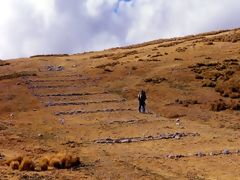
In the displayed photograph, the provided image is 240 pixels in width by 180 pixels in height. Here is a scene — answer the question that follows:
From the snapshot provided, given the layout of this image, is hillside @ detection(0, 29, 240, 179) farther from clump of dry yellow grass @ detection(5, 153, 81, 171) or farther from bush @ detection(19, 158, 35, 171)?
bush @ detection(19, 158, 35, 171)

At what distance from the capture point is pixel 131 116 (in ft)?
120

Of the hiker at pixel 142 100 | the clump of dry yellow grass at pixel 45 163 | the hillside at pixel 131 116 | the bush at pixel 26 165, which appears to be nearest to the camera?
the bush at pixel 26 165

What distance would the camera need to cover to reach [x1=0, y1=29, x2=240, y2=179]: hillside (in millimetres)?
22359

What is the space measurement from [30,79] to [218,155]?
34612 millimetres

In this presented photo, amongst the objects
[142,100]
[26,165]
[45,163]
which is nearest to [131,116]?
[142,100]

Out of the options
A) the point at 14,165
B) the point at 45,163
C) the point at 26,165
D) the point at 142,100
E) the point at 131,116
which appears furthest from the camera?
the point at 142,100

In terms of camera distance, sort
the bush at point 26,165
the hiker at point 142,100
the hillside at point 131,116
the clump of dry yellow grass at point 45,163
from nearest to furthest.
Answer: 1. the bush at point 26,165
2. the clump of dry yellow grass at point 45,163
3. the hillside at point 131,116
4. the hiker at point 142,100

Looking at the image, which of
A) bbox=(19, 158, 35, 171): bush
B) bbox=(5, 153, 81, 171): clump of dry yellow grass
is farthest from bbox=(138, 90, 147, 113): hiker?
bbox=(19, 158, 35, 171): bush

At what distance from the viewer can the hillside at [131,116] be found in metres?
22.4

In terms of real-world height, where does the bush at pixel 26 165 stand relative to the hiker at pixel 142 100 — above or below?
below

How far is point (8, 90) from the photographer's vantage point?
159 ft

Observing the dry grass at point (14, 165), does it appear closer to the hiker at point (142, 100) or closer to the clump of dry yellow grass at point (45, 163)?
the clump of dry yellow grass at point (45, 163)

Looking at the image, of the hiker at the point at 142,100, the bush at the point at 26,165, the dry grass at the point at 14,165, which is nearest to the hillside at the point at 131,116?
the dry grass at the point at 14,165

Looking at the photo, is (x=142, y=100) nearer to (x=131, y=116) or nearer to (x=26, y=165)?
(x=131, y=116)
